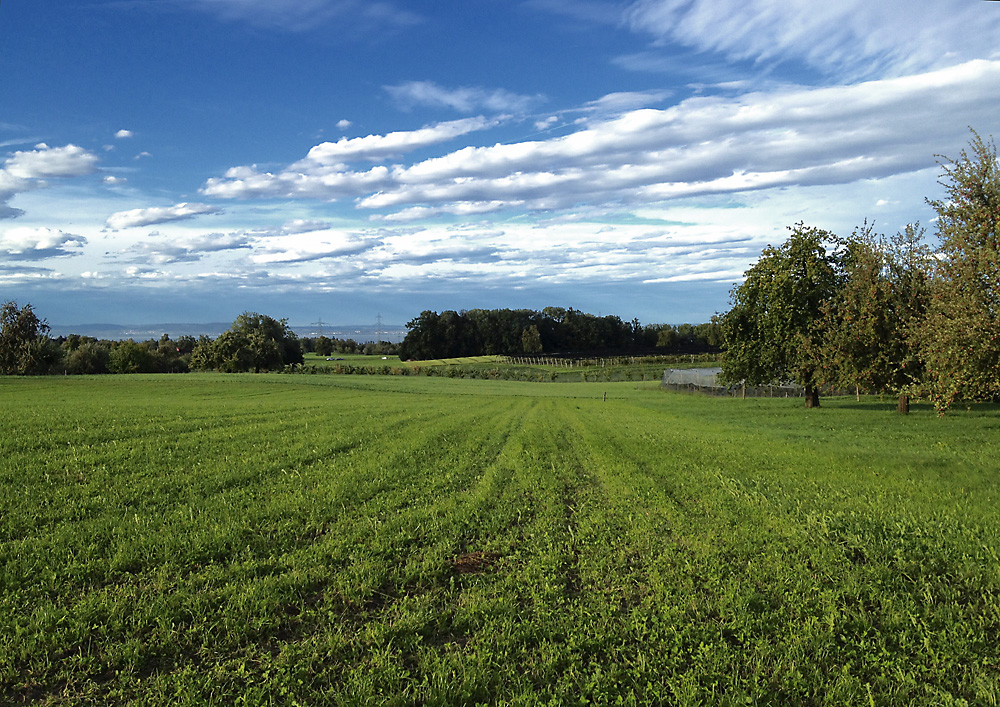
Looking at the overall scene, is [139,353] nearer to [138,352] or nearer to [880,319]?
[138,352]

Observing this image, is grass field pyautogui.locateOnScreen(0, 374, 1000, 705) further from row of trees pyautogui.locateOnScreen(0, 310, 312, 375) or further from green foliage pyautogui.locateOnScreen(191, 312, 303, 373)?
green foliage pyautogui.locateOnScreen(191, 312, 303, 373)

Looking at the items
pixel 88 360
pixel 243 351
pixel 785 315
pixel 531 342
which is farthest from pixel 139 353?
pixel 785 315

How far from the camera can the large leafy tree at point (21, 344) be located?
86625 millimetres

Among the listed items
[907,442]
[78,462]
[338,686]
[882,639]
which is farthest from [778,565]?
[907,442]

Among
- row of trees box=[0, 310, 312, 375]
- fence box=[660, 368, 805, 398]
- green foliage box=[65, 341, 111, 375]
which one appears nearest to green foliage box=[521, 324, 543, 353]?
row of trees box=[0, 310, 312, 375]

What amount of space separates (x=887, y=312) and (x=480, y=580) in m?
29.6

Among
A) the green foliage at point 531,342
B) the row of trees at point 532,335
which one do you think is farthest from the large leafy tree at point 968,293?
the green foliage at point 531,342

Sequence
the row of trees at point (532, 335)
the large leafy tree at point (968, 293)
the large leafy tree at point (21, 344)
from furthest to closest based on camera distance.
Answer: the row of trees at point (532, 335)
the large leafy tree at point (21, 344)
the large leafy tree at point (968, 293)

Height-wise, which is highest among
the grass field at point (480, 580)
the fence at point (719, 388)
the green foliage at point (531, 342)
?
the green foliage at point (531, 342)

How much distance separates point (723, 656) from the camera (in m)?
5.60

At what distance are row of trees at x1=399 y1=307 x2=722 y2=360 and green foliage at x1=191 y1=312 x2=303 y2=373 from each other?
185 feet

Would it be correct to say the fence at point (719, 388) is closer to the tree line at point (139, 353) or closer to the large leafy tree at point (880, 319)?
the large leafy tree at point (880, 319)

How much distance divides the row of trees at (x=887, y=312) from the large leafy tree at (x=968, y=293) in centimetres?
3

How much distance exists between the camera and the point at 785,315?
34062mm
